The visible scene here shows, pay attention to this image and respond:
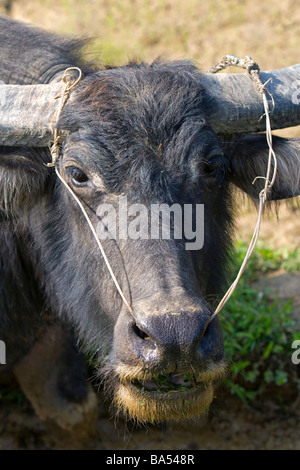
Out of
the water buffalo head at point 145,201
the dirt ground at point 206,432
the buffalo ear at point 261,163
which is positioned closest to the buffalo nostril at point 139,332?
the water buffalo head at point 145,201

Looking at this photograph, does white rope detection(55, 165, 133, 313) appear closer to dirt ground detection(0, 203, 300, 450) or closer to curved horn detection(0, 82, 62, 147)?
curved horn detection(0, 82, 62, 147)

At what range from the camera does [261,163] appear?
362 cm

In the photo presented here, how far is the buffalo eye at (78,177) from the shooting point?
3.08 m

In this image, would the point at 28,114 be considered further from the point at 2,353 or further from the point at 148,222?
the point at 2,353

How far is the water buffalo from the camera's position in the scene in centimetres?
268

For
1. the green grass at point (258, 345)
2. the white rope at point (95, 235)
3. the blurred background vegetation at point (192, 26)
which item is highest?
the blurred background vegetation at point (192, 26)

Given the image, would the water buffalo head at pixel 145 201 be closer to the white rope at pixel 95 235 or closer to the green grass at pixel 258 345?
the white rope at pixel 95 235

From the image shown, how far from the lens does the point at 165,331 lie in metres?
2.47

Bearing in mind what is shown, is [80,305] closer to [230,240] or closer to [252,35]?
[230,240]

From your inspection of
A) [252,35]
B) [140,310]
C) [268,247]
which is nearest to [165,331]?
[140,310]

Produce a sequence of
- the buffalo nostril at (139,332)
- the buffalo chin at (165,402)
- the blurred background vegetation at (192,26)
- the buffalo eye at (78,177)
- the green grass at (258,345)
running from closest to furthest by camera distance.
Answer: the buffalo nostril at (139,332)
the buffalo chin at (165,402)
the buffalo eye at (78,177)
the green grass at (258,345)
the blurred background vegetation at (192,26)

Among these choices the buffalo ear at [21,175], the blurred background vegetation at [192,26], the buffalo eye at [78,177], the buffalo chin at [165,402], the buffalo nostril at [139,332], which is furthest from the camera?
the blurred background vegetation at [192,26]

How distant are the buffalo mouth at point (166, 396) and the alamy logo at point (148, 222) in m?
0.64

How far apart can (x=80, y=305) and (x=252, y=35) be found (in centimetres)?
559
